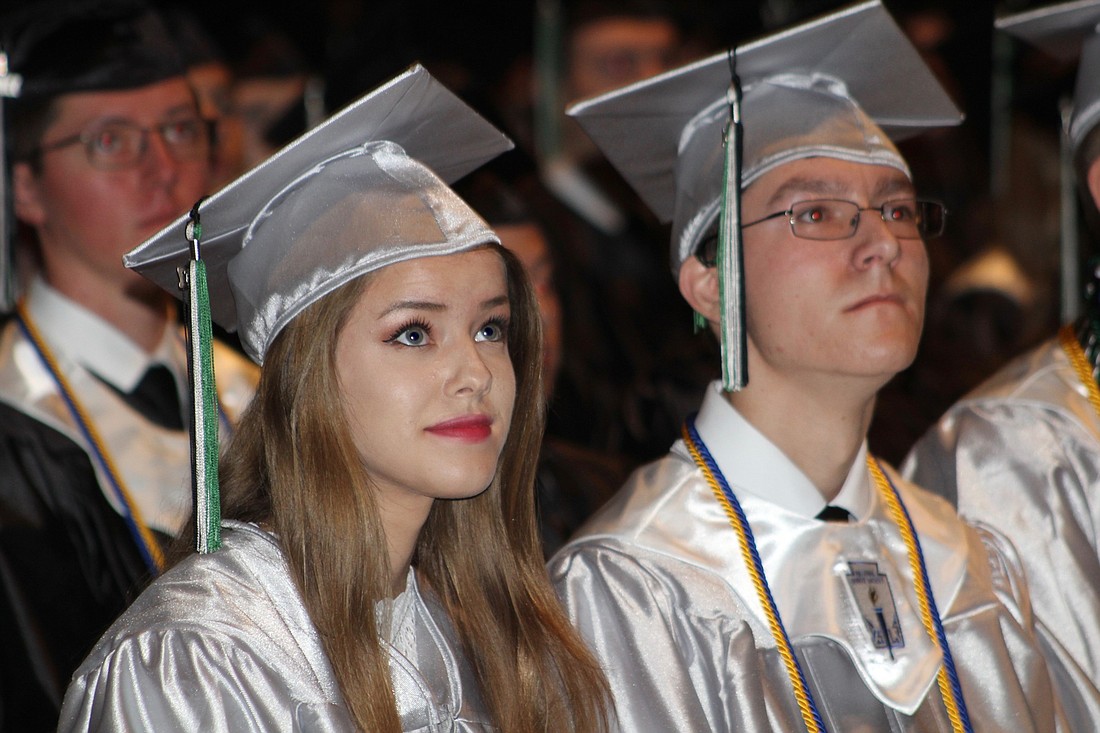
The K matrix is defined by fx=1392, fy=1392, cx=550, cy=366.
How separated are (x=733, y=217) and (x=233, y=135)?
8.90 ft

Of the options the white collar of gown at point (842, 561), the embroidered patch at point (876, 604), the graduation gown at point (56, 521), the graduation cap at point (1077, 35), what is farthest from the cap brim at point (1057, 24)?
the graduation gown at point (56, 521)

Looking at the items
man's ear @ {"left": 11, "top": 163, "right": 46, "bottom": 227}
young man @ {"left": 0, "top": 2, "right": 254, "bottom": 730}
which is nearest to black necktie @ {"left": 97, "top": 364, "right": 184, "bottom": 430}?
Answer: young man @ {"left": 0, "top": 2, "right": 254, "bottom": 730}

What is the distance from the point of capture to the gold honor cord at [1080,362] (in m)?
2.85

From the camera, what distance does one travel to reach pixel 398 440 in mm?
2045

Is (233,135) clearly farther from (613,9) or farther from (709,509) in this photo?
(709,509)

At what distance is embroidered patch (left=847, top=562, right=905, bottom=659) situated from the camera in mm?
2369

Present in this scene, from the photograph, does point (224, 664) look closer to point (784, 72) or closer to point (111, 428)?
point (111, 428)

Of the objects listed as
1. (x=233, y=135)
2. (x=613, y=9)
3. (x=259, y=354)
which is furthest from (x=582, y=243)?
(x=259, y=354)

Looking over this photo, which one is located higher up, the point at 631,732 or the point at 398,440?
the point at 398,440

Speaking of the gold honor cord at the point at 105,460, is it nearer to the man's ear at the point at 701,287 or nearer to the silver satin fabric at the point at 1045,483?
the man's ear at the point at 701,287

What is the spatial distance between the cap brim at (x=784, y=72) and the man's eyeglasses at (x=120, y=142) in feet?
3.64

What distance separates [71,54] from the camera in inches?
123

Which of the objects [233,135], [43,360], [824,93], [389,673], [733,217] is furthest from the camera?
[233,135]

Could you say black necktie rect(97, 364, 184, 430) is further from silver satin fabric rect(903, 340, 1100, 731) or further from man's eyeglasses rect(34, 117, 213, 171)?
silver satin fabric rect(903, 340, 1100, 731)
